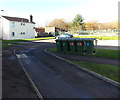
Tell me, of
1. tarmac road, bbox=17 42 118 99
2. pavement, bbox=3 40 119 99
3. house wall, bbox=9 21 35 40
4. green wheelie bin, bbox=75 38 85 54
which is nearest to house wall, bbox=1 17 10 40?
house wall, bbox=9 21 35 40

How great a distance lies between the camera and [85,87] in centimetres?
649

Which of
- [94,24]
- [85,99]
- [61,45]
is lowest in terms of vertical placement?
[85,99]

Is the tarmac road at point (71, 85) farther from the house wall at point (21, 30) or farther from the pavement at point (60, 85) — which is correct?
the house wall at point (21, 30)

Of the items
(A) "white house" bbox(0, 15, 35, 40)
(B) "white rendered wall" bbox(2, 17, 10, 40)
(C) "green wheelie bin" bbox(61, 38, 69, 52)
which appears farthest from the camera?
(A) "white house" bbox(0, 15, 35, 40)

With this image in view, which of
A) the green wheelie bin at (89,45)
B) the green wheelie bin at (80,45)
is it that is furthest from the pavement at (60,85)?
the green wheelie bin at (80,45)

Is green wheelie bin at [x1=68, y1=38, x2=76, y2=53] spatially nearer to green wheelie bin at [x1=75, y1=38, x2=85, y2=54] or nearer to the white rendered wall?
green wheelie bin at [x1=75, y1=38, x2=85, y2=54]

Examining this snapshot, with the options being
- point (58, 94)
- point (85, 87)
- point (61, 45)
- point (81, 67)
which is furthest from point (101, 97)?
point (61, 45)

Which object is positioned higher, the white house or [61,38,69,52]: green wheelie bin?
the white house

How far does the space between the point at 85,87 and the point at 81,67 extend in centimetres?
305

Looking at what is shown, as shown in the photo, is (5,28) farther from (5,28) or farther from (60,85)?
(60,85)

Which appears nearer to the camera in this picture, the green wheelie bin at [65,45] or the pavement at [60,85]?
the pavement at [60,85]

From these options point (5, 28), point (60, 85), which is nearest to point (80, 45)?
point (60, 85)

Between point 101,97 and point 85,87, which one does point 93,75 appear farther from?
point 101,97

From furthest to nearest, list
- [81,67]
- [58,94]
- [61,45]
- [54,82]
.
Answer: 1. [61,45]
2. [81,67]
3. [54,82]
4. [58,94]
